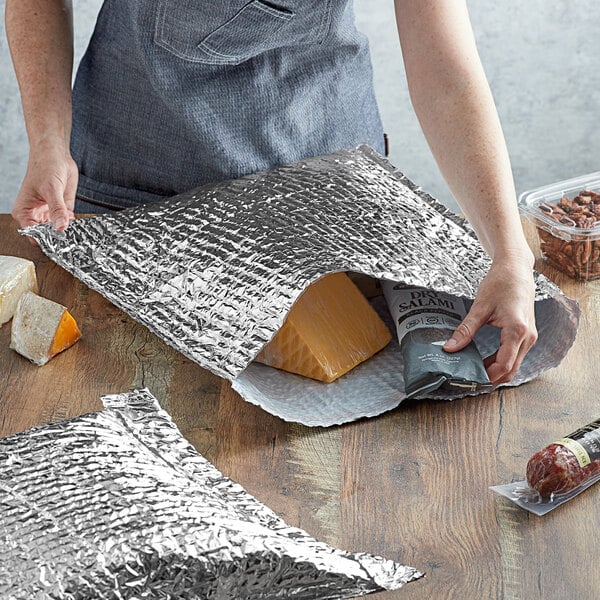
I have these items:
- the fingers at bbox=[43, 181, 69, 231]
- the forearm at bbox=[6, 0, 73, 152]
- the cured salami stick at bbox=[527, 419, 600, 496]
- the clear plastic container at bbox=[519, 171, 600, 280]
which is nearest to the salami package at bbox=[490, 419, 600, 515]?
the cured salami stick at bbox=[527, 419, 600, 496]

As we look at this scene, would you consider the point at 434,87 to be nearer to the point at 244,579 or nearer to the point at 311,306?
the point at 311,306

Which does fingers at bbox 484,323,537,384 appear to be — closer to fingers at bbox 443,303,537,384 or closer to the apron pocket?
fingers at bbox 443,303,537,384

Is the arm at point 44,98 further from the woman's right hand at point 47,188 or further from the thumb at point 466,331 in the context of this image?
the thumb at point 466,331

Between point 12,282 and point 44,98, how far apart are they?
0.28 metres

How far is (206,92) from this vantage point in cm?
130

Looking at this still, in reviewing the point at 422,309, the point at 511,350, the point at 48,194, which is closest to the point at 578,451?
the point at 511,350

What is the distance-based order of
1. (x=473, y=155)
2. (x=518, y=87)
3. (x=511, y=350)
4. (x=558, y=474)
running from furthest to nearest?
(x=518, y=87), (x=473, y=155), (x=511, y=350), (x=558, y=474)

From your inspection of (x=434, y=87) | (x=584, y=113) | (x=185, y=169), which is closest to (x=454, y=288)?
(x=434, y=87)

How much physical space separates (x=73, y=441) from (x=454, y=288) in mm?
481

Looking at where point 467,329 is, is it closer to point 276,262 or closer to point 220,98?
point 276,262

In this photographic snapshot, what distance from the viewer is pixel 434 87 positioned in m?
1.23

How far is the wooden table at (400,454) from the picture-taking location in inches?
33.9

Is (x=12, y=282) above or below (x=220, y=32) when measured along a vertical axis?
below

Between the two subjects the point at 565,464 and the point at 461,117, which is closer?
the point at 565,464
